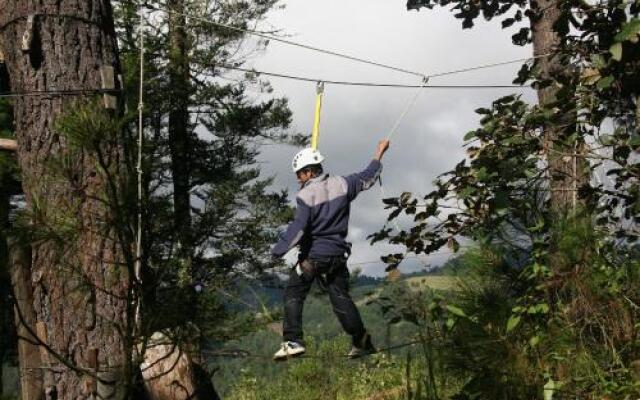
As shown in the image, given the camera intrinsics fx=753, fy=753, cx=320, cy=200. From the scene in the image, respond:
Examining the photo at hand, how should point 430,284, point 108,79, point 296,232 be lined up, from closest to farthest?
point 108,79, point 430,284, point 296,232

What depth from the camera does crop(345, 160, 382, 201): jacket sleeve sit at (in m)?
5.84

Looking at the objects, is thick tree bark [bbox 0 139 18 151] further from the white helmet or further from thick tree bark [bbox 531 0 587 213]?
thick tree bark [bbox 531 0 587 213]

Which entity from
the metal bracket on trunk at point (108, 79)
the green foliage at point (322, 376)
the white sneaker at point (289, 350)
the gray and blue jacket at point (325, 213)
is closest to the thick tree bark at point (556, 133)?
the gray and blue jacket at point (325, 213)

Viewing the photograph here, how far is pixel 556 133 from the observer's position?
5.04 metres

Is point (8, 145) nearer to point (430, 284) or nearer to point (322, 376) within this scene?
point (430, 284)

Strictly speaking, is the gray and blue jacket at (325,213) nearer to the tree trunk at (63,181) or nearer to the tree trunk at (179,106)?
the tree trunk at (63,181)

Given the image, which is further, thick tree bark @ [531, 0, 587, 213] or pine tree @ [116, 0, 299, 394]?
pine tree @ [116, 0, 299, 394]

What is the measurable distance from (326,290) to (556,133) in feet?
6.96

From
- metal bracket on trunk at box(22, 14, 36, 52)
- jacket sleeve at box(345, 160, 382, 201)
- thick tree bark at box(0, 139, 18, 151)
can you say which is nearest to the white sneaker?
jacket sleeve at box(345, 160, 382, 201)

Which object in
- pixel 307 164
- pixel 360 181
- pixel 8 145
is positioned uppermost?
pixel 8 145

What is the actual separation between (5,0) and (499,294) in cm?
350

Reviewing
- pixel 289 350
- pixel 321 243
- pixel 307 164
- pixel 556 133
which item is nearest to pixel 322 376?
pixel 289 350

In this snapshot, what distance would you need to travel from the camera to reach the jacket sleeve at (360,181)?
5.84m

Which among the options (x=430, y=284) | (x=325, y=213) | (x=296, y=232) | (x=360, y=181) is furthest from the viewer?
(x=360, y=181)
